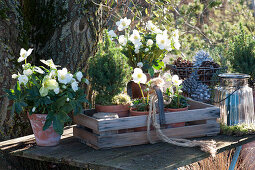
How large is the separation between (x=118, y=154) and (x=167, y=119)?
0.34 metres

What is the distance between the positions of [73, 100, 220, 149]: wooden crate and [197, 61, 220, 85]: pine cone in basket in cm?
47

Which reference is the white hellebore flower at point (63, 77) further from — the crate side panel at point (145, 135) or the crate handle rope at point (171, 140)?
the crate handle rope at point (171, 140)

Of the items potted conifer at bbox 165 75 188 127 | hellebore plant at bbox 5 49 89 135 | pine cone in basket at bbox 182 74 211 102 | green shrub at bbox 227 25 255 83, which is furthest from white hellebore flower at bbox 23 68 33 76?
green shrub at bbox 227 25 255 83

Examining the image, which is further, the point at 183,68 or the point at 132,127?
the point at 183,68

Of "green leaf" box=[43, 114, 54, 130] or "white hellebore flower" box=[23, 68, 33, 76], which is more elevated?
"white hellebore flower" box=[23, 68, 33, 76]

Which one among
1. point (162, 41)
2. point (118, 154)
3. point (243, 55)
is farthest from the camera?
point (243, 55)

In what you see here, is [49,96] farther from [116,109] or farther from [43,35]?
[43,35]

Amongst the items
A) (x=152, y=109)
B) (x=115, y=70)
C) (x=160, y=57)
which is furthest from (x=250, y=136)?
(x=115, y=70)

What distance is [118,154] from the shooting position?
5.22 feet

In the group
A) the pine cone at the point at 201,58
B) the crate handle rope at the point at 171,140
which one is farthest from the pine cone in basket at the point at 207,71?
the crate handle rope at the point at 171,140

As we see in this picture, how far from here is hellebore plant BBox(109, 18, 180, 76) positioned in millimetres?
1966

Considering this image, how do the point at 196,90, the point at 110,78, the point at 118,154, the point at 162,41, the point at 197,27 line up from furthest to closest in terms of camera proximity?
the point at 197,27, the point at 196,90, the point at 162,41, the point at 110,78, the point at 118,154

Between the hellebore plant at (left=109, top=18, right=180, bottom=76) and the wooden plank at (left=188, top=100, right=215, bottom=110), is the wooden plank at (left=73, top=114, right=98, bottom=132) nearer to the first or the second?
the hellebore plant at (left=109, top=18, right=180, bottom=76)

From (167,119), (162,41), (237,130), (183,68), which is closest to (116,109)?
(167,119)
